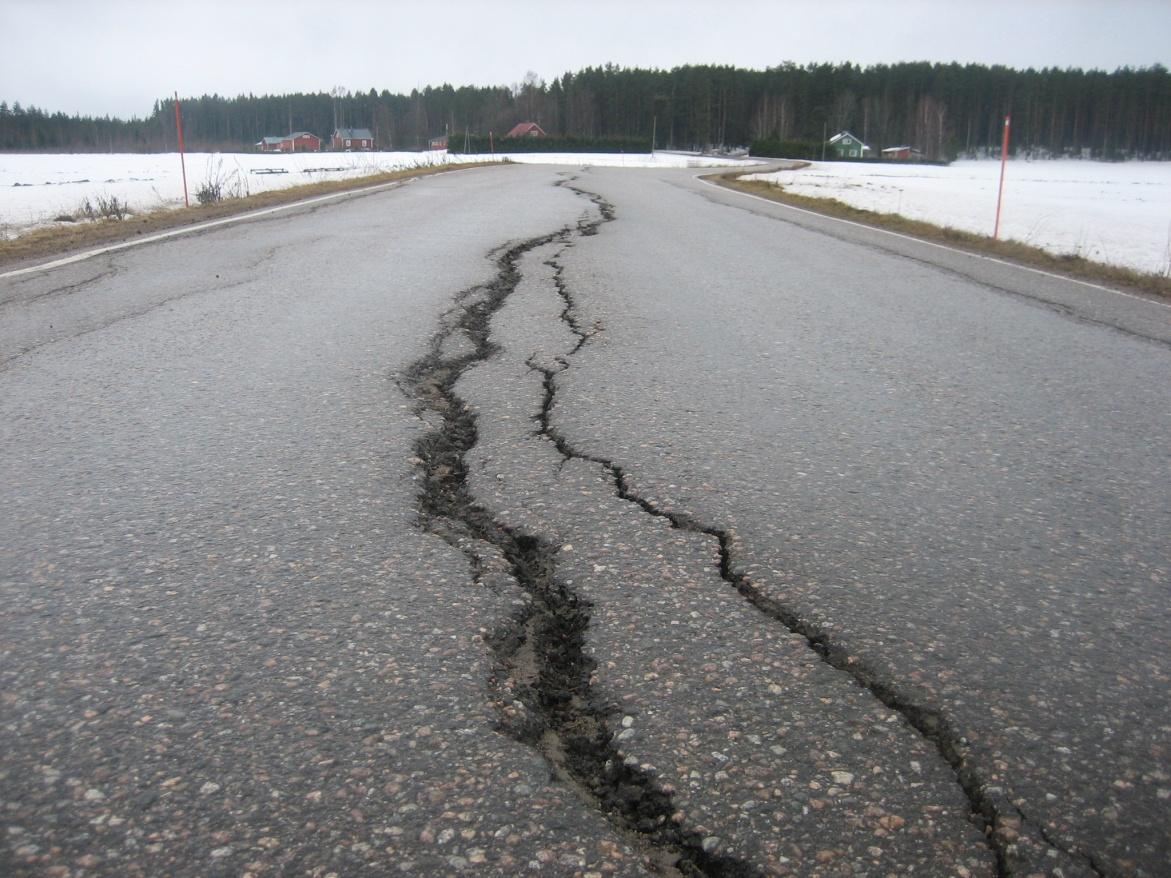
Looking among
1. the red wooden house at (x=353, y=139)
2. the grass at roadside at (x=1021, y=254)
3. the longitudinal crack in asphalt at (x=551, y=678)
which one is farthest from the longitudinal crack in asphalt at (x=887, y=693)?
the red wooden house at (x=353, y=139)

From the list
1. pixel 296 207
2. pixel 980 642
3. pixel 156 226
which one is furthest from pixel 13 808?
pixel 296 207

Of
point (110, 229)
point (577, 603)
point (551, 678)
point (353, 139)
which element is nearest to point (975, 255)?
point (577, 603)

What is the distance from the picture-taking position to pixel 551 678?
6.39 ft

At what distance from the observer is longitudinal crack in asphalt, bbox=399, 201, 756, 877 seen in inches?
59.0

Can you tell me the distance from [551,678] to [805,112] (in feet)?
327

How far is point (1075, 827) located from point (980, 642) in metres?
Answer: 0.60

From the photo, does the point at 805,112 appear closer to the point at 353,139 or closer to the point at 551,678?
the point at 353,139

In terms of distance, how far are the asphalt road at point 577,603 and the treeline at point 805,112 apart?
88.0m

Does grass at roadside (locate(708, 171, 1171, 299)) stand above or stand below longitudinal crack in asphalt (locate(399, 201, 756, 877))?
above

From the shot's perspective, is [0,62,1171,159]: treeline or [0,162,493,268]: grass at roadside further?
[0,62,1171,159]: treeline

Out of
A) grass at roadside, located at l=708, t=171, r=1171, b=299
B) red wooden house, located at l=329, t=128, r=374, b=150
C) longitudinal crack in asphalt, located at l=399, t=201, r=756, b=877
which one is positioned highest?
red wooden house, located at l=329, t=128, r=374, b=150

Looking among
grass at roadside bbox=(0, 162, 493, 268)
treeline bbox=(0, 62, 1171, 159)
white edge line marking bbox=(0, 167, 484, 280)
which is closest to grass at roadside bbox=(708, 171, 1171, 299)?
white edge line marking bbox=(0, 167, 484, 280)

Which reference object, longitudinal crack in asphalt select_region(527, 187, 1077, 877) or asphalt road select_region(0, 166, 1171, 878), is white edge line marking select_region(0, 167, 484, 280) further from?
longitudinal crack in asphalt select_region(527, 187, 1077, 877)

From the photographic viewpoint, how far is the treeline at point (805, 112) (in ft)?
303
